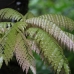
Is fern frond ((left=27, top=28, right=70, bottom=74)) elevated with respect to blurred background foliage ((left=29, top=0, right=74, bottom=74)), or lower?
elevated

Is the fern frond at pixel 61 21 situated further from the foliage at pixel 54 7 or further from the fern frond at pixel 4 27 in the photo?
the foliage at pixel 54 7

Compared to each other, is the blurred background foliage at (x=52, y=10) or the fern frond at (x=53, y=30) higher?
the fern frond at (x=53, y=30)

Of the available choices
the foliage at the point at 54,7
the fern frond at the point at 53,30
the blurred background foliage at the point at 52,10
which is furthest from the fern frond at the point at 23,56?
the foliage at the point at 54,7

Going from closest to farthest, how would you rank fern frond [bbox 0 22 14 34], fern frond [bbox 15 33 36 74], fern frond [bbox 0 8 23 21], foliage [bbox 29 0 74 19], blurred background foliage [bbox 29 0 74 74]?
1. fern frond [bbox 15 33 36 74]
2. fern frond [bbox 0 22 14 34]
3. fern frond [bbox 0 8 23 21]
4. blurred background foliage [bbox 29 0 74 74]
5. foliage [bbox 29 0 74 19]

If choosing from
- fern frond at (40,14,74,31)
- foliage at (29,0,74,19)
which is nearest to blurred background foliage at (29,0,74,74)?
foliage at (29,0,74,19)

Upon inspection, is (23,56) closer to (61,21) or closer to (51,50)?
(51,50)

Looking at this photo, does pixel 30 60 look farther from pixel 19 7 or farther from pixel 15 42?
pixel 19 7

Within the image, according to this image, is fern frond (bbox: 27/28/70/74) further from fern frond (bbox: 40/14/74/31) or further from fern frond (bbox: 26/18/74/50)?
fern frond (bbox: 40/14/74/31)

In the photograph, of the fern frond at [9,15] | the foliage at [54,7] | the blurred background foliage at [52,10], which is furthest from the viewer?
the foliage at [54,7]

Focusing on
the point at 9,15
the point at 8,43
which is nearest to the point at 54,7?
the point at 9,15
